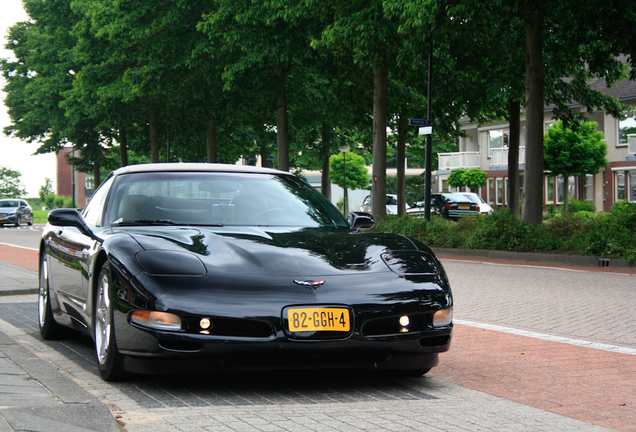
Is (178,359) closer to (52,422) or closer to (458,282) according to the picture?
(52,422)

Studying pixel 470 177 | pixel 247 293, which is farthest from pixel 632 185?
pixel 247 293

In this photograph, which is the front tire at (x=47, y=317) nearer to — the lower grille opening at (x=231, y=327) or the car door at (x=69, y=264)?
the car door at (x=69, y=264)

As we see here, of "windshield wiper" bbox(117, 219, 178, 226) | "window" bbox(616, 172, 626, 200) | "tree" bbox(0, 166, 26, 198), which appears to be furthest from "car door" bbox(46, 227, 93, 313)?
"tree" bbox(0, 166, 26, 198)

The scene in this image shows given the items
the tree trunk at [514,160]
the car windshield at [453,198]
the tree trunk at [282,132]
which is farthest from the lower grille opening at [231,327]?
the car windshield at [453,198]

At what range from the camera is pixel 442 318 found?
16.1ft

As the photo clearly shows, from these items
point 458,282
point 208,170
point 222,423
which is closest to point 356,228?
point 208,170

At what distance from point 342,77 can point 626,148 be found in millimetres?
22859

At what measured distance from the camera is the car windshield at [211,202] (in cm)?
566

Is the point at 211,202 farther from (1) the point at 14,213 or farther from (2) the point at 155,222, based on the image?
(1) the point at 14,213

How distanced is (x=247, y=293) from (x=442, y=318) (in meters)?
1.18

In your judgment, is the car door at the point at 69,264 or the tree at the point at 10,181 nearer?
the car door at the point at 69,264

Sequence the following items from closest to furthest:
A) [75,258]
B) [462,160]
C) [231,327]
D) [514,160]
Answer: [231,327], [75,258], [514,160], [462,160]

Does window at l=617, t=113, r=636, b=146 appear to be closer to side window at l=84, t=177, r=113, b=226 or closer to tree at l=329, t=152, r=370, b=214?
tree at l=329, t=152, r=370, b=214

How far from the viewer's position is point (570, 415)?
4.43m
